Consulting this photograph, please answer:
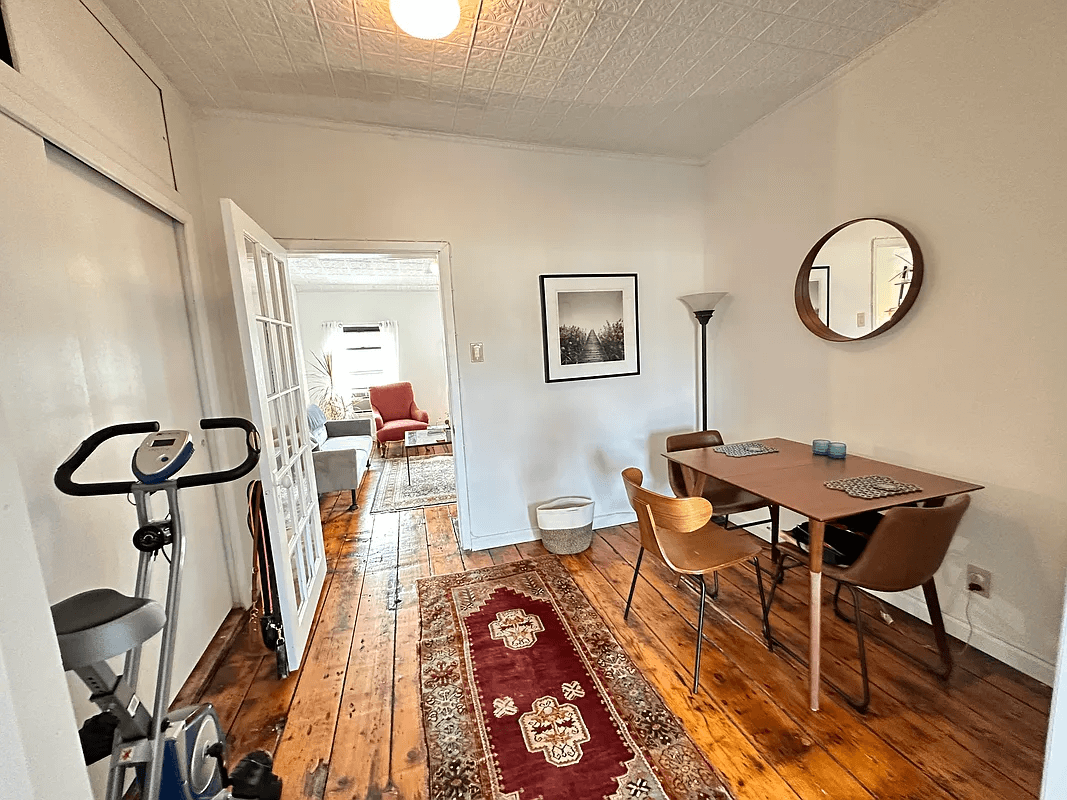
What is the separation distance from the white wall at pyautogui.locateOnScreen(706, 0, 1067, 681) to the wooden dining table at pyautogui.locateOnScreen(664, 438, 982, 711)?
18cm

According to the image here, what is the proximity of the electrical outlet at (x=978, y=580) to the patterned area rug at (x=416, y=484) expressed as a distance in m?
2.82

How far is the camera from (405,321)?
7.01 m

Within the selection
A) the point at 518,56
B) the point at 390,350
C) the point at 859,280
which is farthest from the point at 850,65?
the point at 390,350

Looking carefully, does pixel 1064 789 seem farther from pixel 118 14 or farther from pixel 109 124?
pixel 118 14

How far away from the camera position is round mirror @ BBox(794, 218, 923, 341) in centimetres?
196

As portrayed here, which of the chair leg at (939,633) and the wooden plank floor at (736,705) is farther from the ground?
the chair leg at (939,633)

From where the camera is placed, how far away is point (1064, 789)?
683mm

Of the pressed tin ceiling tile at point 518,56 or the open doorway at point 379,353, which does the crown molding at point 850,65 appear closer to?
the pressed tin ceiling tile at point 518,56

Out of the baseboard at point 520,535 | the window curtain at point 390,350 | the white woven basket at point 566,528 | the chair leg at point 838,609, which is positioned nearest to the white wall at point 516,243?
the baseboard at point 520,535

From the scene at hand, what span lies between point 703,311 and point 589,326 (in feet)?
2.48

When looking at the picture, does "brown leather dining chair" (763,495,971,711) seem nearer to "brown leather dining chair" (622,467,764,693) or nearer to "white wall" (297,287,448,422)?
"brown leather dining chair" (622,467,764,693)

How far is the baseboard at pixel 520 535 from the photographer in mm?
2984

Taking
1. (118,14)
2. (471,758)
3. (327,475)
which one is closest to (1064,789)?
(471,758)

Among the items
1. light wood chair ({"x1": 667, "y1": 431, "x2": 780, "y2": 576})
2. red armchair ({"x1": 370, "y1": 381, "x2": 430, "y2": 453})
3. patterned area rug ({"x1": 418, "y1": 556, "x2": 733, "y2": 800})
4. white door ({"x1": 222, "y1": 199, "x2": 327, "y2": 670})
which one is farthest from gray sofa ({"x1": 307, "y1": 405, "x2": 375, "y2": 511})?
light wood chair ({"x1": 667, "y1": 431, "x2": 780, "y2": 576})
